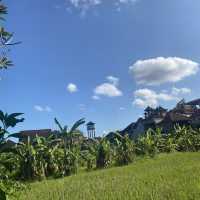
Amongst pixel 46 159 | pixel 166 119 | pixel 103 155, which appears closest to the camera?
pixel 46 159

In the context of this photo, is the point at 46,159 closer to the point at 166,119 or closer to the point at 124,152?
the point at 124,152

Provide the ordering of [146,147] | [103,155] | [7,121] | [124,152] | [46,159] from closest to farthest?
[7,121] → [46,159] → [103,155] → [124,152] → [146,147]

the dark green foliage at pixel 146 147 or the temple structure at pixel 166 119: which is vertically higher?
the temple structure at pixel 166 119

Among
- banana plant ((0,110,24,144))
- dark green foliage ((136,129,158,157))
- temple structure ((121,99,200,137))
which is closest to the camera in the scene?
banana plant ((0,110,24,144))

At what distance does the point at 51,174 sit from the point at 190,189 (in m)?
10.8

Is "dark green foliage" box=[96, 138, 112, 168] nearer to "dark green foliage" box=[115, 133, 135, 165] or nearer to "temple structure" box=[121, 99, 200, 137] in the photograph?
"dark green foliage" box=[115, 133, 135, 165]

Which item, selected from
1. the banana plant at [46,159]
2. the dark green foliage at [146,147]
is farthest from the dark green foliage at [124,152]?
the banana plant at [46,159]

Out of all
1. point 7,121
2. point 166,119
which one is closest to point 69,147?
point 7,121

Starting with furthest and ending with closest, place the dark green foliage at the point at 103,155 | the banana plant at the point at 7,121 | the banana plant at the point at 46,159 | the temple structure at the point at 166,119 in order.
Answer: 1. the temple structure at the point at 166,119
2. the dark green foliage at the point at 103,155
3. the banana plant at the point at 46,159
4. the banana plant at the point at 7,121

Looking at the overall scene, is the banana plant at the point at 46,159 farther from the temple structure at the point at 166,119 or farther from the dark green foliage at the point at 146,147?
the temple structure at the point at 166,119

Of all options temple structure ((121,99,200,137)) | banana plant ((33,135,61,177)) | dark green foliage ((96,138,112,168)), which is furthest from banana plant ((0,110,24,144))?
temple structure ((121,99,200,137))

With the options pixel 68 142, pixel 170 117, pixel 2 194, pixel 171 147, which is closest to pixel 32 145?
pixel 68 142

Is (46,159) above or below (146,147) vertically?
below

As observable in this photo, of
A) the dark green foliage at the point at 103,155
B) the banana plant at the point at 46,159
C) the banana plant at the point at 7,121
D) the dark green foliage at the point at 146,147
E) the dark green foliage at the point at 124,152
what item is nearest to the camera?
the banana plant at the point at 7,121
